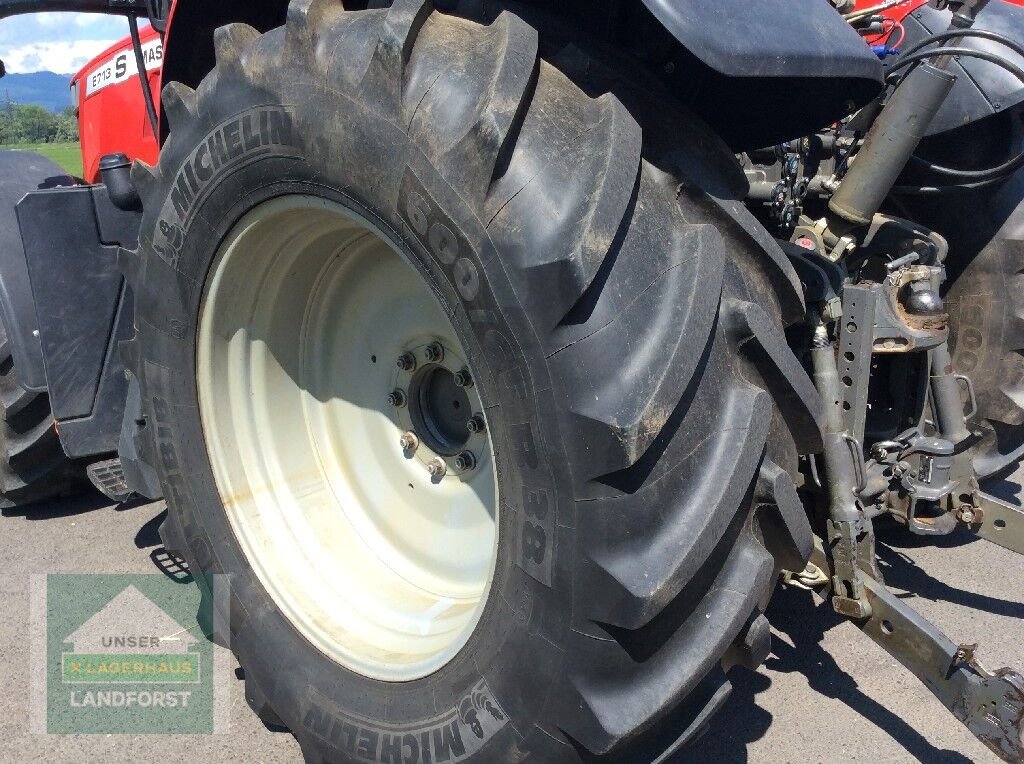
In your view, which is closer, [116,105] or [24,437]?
[24,437]

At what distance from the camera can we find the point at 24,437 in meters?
3.49

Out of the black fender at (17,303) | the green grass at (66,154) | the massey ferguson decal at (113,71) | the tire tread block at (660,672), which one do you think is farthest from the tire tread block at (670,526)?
the green grass at (66,154)

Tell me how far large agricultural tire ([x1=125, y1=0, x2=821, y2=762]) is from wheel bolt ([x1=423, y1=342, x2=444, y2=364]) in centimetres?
1

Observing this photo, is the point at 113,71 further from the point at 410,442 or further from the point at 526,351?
the point at 526,351

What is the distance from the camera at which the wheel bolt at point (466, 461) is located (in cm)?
213

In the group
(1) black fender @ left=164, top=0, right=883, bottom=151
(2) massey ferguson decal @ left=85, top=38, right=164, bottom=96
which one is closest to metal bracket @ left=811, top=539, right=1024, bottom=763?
(1) black fender @ left=164, top=0, right=883, bottom=151

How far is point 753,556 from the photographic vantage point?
5.15 ft

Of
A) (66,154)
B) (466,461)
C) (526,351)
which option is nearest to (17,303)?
(466,461)

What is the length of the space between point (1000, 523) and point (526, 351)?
1799 millimetres

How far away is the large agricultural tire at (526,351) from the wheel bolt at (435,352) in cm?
1

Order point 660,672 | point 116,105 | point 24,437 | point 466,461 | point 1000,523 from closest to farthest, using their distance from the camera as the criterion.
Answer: point 660,672
point 466,461
point 1000,523
point 24,437
point 116,105

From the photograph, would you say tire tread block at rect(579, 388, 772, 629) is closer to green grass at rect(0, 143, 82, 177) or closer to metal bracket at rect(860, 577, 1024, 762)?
metal bracket at rect(860, 577, 1024, 762)

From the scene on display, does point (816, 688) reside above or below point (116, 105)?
below

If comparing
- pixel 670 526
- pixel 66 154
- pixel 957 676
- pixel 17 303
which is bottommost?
pixel 66 154
